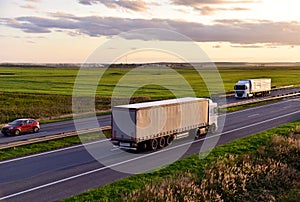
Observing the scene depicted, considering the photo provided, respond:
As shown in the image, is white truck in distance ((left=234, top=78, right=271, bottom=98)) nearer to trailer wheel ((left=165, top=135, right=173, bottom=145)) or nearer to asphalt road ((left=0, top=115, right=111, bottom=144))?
asphalt road ((left=0, top=115, right=111, bottom=144))

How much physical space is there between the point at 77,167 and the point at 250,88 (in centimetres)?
5353

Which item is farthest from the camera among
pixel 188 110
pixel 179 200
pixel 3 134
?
pixel 3 134

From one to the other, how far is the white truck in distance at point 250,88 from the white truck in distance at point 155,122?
39.0 metres

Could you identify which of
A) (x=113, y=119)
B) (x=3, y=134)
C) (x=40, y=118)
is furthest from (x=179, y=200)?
(x=40, y=118)

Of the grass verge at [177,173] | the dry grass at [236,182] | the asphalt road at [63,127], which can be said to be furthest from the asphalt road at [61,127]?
the dry grass at [236,182]

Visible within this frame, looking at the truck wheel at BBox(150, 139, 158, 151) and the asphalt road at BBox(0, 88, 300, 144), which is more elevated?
the truck wheel at BBox(150, 139, 158, 151)

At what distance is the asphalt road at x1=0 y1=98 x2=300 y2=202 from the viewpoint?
62.9 feet

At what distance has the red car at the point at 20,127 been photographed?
36031 mm

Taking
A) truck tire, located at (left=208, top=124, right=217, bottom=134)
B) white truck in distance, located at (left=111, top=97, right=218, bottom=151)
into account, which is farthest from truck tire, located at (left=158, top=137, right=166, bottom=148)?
truck tire, located at (left=208, top=124, right=217, bottom=134)

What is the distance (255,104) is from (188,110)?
34.1 metres

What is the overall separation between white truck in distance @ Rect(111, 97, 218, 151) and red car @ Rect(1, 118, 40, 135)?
12.8 metres

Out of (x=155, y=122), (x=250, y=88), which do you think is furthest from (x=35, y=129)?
(x=250, y=88)

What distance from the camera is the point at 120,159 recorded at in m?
25.5

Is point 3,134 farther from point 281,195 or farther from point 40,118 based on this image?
point 281,195
